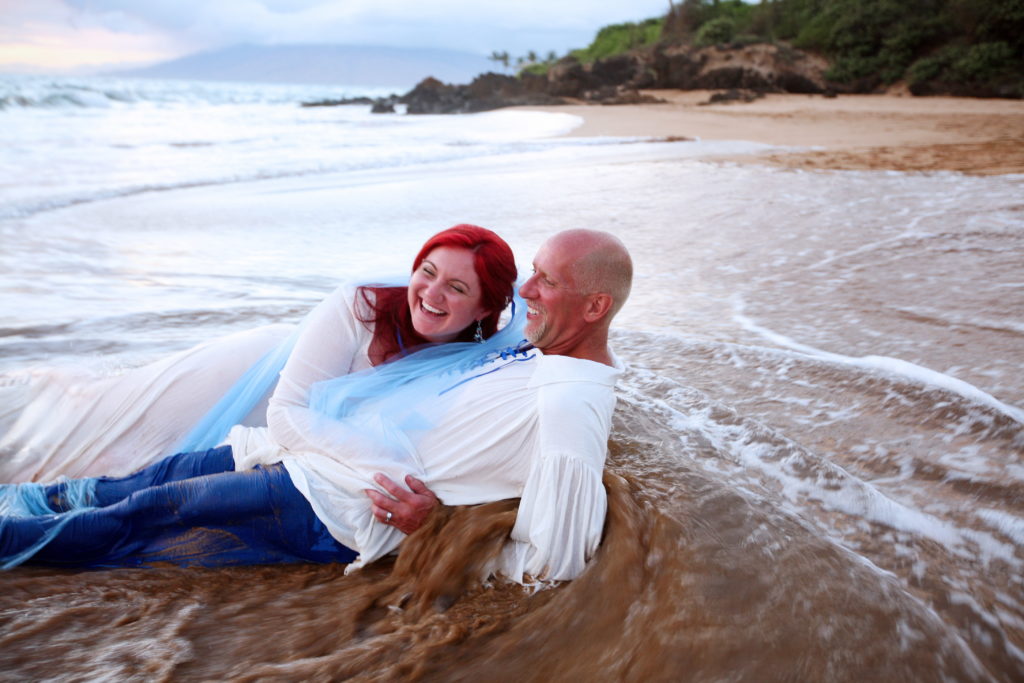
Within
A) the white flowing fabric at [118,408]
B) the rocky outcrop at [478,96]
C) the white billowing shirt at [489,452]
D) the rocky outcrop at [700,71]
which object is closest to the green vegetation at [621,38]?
the rocky outcrop at [478,96]

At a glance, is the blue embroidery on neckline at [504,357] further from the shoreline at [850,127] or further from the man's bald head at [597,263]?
the shoreline at [850,127]

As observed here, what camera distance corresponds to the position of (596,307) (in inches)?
109

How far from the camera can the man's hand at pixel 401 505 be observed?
105 inches

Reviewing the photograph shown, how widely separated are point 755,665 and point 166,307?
17.0 ft

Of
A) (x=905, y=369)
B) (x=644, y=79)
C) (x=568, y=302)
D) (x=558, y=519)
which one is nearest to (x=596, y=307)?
(x=568, y=302)

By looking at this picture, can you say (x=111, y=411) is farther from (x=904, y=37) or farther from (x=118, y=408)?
(x=904, y=37)

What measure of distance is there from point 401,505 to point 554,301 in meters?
0.86

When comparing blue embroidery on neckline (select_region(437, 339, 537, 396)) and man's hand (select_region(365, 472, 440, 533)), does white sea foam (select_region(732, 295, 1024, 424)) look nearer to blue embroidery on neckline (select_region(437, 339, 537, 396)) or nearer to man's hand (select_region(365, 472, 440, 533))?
blue embroidery on neckline (select_region(437, 339, 537, 396))

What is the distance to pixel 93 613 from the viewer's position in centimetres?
255

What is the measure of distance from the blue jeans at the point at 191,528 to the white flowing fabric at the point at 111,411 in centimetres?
59

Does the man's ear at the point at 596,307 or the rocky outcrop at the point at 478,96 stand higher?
the man's ear at the point at 596,307

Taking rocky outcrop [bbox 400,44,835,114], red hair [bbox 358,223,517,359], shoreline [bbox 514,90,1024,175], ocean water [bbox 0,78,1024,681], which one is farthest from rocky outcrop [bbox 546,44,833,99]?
red hair [bbox 358,223,517,359]

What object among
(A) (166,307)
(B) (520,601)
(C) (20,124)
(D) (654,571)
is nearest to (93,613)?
(B) (520,601)

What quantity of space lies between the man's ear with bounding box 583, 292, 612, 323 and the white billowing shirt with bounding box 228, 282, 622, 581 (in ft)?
0.60
